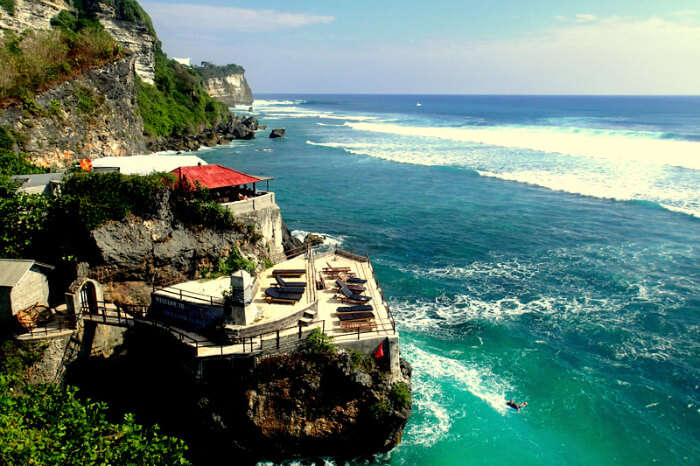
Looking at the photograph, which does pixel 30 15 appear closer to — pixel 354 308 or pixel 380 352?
pixel 354 308

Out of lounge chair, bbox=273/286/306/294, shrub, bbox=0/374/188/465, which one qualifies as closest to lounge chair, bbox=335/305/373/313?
lounge chair, bbox=273/286/306/294

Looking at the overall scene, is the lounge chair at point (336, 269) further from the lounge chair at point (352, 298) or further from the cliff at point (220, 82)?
the cliff at point (220, 82)

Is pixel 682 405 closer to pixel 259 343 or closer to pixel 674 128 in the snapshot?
pixel 259 343

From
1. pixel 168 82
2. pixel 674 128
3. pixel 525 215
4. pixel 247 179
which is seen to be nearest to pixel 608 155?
pixel 525 215

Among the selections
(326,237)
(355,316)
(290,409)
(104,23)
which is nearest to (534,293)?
(355,316)

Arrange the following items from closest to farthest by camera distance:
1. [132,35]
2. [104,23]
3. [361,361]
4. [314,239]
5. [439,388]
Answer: [361,361] → [439,388] → [314,239] → [104,23] → [132,35]

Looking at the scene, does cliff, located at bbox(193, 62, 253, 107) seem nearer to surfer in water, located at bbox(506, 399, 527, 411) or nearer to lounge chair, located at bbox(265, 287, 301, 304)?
lounge chair, located at bbox(265, 287, 301, 304)
